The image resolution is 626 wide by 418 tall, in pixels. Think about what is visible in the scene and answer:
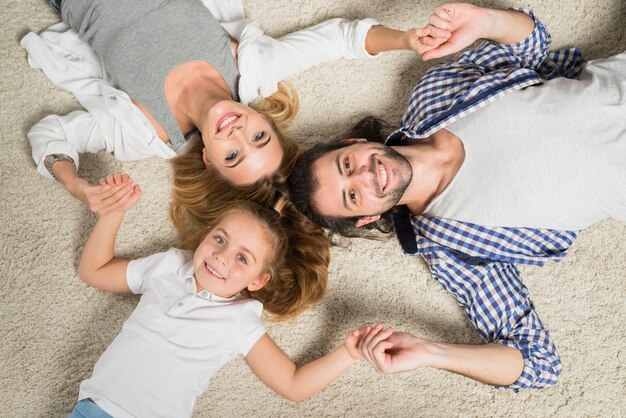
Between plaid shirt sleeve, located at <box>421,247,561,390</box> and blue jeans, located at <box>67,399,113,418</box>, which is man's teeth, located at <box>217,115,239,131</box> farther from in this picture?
blue jeans, located at <box>67,399,113,418</box>

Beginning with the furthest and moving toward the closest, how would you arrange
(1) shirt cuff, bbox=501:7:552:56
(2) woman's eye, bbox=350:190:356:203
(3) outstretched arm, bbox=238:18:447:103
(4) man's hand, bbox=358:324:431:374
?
(3) outstretched arm, bbox=238:18:447:103 < (1) shirt cuff, bbox=501:7:552:56 < (2) woman's eye, bbox=350:190:356:203 < (4) man's hand, bbox=358:324:431:374

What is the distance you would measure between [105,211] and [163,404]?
1.70ft

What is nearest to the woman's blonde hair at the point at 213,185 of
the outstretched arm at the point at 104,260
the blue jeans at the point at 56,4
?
the outstretched arm at the point at 104,260

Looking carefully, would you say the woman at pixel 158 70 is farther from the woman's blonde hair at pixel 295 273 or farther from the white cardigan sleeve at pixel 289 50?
the woman's blonde hair at pixel 295 273

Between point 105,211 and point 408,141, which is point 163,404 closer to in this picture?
point 105,211

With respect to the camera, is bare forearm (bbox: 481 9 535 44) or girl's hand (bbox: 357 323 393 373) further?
bare forearm (bbox: 481 9 535 44)

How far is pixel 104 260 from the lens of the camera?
1.59 m

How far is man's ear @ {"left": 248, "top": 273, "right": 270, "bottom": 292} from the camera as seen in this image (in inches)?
60.7

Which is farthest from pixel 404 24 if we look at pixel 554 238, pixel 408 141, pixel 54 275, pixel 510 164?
pixel 54 275

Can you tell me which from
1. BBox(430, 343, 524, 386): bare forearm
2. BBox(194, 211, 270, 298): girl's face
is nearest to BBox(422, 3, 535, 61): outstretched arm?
BBox(194, 211, 270, 298): girl's face

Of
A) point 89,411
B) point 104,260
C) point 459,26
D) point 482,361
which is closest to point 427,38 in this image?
point 459,26

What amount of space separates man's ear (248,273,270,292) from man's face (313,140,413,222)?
25cm

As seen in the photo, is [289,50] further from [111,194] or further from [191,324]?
[191,324]

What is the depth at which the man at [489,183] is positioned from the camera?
145 centimetres
